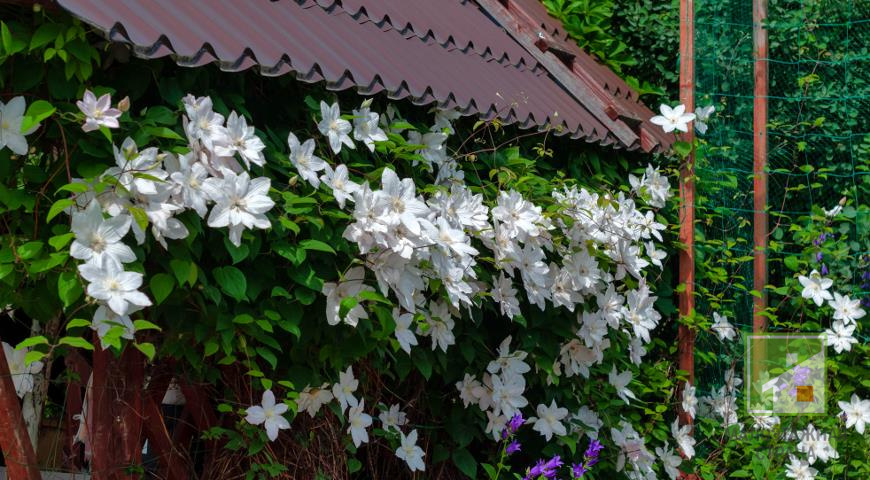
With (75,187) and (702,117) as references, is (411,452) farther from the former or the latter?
(702,117)

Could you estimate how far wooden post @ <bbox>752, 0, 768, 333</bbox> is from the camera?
5.16 meters

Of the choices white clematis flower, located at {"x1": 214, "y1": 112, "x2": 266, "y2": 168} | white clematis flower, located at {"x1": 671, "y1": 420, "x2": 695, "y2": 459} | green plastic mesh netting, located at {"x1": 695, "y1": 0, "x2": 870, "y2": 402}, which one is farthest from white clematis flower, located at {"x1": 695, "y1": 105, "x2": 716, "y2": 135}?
white clematis flower, located at {"x1": 214, "y1": 112, "x2": 266, "y2": 168}

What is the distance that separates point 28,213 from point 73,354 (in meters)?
0.73

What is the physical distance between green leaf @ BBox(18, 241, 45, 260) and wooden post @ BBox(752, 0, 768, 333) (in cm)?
373

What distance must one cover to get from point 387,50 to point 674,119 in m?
1.82

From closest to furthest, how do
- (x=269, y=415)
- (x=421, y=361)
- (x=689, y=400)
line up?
1. (x=269, y=415)
2. (x=421, y=361)
3. (x=689, y=400)

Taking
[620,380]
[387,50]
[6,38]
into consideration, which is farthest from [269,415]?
[620,380]

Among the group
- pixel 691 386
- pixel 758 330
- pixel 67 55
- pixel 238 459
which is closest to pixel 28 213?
pixel 67 55

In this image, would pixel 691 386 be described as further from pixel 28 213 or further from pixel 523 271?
pixel 28 213

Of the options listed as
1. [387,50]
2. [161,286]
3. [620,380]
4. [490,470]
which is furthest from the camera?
[620,380]

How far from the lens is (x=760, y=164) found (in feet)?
17.2

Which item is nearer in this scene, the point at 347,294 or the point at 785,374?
the point at 347,294

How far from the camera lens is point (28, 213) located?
2.35 meters

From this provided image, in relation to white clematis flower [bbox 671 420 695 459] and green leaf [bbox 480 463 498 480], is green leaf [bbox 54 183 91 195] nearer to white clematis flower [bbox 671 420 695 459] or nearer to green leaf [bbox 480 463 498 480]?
green leaf [bbox 480 463 498 480]
